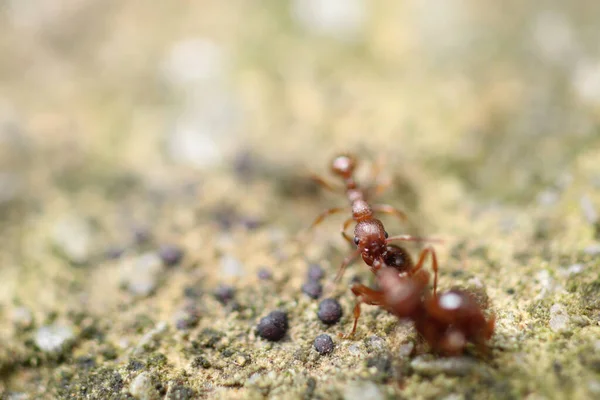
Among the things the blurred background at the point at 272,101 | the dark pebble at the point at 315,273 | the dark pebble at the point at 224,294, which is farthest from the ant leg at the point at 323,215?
the dark pebble at the point at 224,294

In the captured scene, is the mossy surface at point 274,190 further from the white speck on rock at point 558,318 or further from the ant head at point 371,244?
the ant head at point 371,244

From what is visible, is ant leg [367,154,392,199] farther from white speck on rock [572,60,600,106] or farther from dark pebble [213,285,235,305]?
white speck on rock [572,60,600,106]

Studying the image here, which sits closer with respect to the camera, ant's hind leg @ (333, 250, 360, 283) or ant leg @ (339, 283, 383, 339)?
ant leg @ (339, 283, 383, 339)

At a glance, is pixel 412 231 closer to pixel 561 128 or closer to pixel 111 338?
pixel 561 128

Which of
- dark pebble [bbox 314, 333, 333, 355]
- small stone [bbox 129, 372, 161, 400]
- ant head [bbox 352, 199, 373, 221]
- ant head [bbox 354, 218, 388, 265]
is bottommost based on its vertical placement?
small stone [bbox 129, 372, 161, 400]

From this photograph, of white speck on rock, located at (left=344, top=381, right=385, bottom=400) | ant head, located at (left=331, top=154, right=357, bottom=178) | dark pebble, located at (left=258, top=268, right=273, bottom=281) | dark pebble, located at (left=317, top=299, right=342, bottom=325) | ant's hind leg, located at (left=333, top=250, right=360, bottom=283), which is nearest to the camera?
white speck on rock, located at (left=344, top=381, right=385, bottom=400)

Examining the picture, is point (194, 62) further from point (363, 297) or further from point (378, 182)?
point (363, 297)

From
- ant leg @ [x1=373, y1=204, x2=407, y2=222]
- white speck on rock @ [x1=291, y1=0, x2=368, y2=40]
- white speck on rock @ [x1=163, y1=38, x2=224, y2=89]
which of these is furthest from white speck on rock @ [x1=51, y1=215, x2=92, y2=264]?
white speck on rock @ [x1=291, y1=0, x2=368, y2=40]
